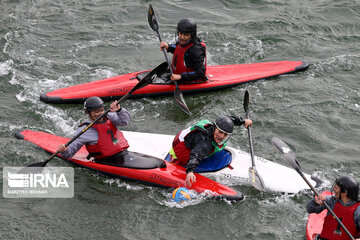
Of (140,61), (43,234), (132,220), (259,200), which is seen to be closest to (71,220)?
(43,234)

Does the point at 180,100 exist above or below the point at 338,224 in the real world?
above

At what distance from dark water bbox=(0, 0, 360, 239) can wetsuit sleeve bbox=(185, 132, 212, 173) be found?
0.56 m

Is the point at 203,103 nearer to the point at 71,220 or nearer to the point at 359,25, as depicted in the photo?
the point at 71,220

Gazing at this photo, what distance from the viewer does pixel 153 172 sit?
6613 mm

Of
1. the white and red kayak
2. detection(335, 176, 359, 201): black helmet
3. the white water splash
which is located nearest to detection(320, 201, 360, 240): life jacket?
detection(335, 176, 359, 201): black helmet

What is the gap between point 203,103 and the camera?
30.0ft

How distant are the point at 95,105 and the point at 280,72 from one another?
4.67 meters

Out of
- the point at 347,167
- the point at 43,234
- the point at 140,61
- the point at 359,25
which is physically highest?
the point at 359,25

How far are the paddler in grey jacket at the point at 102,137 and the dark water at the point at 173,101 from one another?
0.41 metres

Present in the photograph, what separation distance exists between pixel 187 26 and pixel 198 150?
2.81 meters

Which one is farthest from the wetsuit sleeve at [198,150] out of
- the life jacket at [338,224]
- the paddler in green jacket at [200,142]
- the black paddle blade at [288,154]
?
the life jacket at [338,224]

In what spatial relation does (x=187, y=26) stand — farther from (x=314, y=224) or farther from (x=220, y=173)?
(x=314, y=224)

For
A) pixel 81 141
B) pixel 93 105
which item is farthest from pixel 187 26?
pixel 81 141

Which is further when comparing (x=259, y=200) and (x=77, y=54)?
(x=77, y=54)
